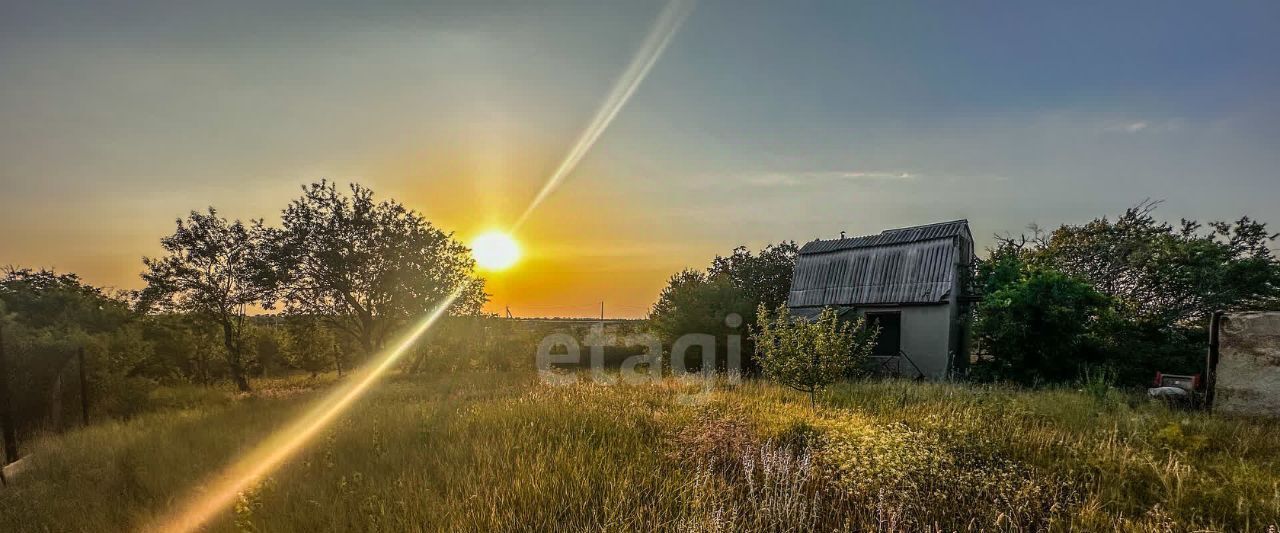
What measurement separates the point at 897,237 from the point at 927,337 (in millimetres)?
3978

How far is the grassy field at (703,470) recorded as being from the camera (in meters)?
4.06

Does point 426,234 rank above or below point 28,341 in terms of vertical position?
above

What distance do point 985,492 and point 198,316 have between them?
73.2 ft

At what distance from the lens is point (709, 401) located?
872 cm

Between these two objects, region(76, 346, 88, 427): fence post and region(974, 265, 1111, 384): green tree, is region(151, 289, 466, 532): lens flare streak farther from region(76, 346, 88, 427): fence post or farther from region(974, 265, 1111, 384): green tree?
region(974, 265, 1111, 384): green tree

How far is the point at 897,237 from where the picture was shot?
701 inches

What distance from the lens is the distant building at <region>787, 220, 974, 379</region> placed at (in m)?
15.6

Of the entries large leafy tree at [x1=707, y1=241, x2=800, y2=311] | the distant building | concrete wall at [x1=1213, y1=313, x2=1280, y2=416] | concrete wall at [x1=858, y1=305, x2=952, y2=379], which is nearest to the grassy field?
concrete wall at [x1=1213, y1=313, x2=1280, y2=416]

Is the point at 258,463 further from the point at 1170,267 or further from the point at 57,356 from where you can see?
the point at 1170,267

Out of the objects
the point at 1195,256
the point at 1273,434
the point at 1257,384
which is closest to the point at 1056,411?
the point at 1273,434

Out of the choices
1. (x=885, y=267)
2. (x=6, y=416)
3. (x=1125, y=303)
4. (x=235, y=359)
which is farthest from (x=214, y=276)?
(x=1125, y=303)

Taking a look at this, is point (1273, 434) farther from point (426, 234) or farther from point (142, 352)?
point (142, 352)

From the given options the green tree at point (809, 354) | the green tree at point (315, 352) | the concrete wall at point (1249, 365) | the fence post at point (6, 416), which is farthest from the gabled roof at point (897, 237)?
the green tree at point (315, 352)

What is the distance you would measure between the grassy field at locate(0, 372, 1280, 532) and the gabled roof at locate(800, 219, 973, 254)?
9060 millimetres
